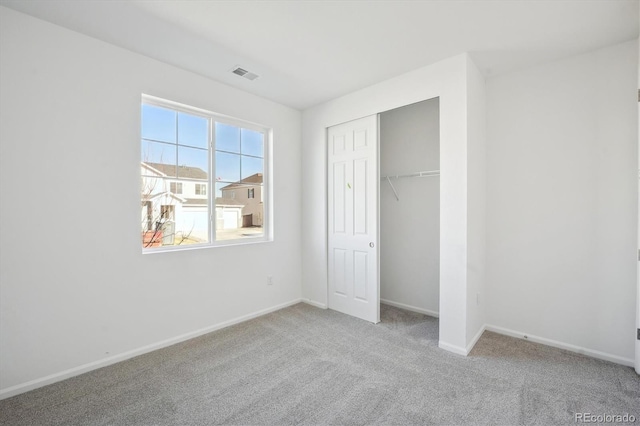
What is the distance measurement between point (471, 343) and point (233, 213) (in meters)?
2.86

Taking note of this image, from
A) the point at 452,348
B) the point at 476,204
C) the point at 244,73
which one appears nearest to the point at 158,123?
the point at 244,73

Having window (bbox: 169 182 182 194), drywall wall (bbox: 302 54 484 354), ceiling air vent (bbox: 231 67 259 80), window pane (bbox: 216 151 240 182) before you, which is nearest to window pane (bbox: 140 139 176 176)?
window (bbox: 169 182 182 194)

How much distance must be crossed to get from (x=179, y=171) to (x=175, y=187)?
17 centimetres

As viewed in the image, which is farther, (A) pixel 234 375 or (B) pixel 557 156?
(B) pixel 557 156

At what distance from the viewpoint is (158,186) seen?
9.62 feet

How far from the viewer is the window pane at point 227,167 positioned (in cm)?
339

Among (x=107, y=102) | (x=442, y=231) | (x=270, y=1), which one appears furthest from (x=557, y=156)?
(x=107, y=102)

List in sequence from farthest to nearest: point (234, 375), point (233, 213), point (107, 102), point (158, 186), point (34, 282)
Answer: point (233, 213)
point (158, 186)
point (107, 102)
point (234, 375)
point (34, 282)

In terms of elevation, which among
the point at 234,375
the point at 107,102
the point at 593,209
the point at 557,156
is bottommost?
the point at 234,375

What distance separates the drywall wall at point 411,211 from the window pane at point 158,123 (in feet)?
8.60

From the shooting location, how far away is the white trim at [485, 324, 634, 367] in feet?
8.05

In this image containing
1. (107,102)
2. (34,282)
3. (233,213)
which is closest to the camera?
(34,282)

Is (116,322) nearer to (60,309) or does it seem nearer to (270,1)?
(60,309)
